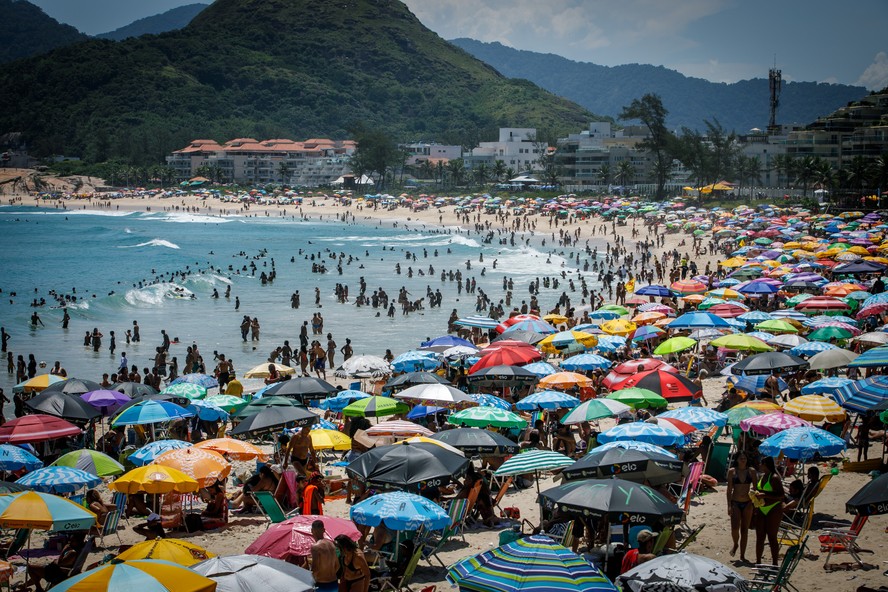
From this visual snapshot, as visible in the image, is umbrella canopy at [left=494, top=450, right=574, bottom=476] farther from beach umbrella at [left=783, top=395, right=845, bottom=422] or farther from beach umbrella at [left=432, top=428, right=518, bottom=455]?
beach umbrella at [left=783, top=395, right=845, bottom=422]

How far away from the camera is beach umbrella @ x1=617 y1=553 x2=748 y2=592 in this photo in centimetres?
587

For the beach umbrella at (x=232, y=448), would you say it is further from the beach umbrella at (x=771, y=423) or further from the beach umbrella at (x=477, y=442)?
the beach umbrella at (x=771, y=423)

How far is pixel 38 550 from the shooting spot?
9844 mm

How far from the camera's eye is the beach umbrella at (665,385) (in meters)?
13.5

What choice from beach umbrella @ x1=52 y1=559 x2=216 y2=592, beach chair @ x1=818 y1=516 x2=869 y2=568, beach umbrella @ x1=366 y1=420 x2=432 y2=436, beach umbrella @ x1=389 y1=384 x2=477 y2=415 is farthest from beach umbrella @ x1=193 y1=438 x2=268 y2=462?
beach chair @ x1=818 y1=516 x2=869 y2=568

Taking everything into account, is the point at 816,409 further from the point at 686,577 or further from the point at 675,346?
the point at 686,577

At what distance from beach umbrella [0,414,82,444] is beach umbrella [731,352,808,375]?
10667 millimetres

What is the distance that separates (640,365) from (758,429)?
3738mm

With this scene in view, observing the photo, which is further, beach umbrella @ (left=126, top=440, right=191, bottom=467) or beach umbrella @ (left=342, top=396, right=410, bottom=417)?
beach umbrella @ (left=342, top=396, right=410, bottom=417)

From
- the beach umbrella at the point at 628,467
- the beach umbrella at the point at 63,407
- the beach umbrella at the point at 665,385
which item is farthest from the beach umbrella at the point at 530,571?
the beach umbrella at the point at 63,407

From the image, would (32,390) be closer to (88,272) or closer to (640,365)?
(640,365)

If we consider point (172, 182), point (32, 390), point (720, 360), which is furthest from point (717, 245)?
point (172, 182)

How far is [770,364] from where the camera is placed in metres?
15.0

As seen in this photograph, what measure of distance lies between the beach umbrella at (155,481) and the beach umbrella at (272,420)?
2.06m
